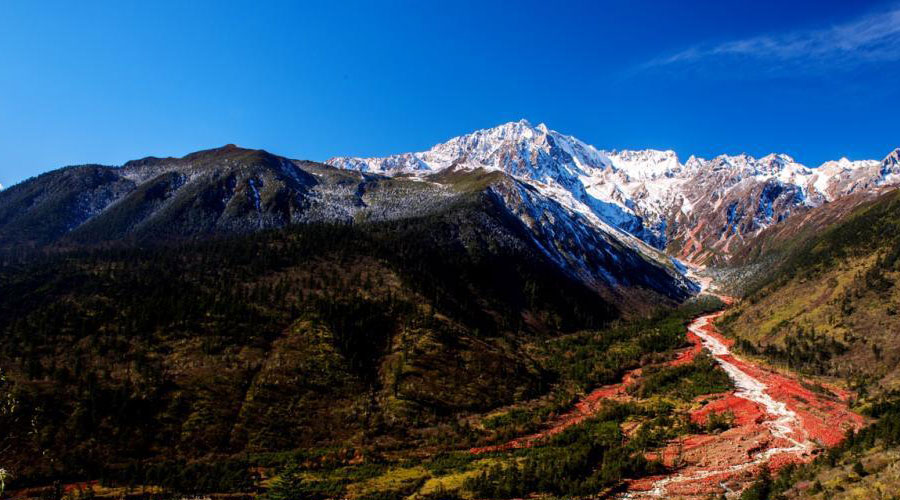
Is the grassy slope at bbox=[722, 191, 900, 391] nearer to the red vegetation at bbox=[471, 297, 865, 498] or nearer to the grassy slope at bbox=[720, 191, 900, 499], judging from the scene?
the grassy slope at bbox=[720, 191, 900, 499]

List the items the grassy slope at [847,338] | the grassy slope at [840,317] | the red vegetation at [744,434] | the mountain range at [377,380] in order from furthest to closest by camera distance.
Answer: the grassy slope at [840,317], the mountain range at [377,380], the red vegetation at [744,434], the grassy slope at [847,338]

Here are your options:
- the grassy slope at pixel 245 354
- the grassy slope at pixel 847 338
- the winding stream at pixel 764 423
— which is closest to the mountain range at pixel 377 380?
the grassy slope at pixel 245 354

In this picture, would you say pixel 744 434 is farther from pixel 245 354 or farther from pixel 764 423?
pixel 245 354

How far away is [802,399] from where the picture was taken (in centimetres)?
8038

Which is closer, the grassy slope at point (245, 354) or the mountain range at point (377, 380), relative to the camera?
the mountain range at point (377, 380)

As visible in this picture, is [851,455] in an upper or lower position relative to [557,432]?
upper

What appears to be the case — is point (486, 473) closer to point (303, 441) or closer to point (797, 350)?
point (303, 441)

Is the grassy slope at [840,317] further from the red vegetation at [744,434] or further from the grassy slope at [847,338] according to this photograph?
the red vegetation at [744,434]

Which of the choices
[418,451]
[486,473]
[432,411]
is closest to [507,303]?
[432,411]

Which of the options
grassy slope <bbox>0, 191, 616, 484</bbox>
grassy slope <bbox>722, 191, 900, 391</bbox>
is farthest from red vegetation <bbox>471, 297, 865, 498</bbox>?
grassy slope <bbox>0, 191, 616, 484</bbox>

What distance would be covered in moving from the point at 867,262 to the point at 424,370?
388 ft

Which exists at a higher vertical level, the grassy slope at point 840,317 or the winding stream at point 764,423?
the grassy slope at point 840,317

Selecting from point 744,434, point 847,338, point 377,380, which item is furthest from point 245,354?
point 847,338

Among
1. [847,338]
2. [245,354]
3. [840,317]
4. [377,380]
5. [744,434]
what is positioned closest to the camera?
[744,434]
